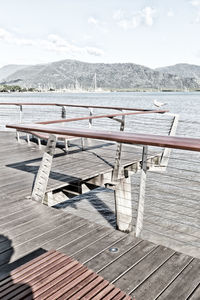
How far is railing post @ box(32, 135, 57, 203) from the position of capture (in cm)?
297

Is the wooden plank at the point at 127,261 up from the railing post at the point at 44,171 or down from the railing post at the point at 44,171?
down

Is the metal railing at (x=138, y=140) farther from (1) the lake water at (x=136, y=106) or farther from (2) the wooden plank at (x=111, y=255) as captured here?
(1) the lake water at (x=136, y=106)

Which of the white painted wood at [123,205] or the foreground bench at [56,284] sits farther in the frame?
the white painted wood at [123,205]

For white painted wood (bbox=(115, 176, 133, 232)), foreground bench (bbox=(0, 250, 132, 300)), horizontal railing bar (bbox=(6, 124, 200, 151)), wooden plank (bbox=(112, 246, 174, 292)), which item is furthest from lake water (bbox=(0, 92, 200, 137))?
foreground bench (bbox=(0, 250, 132, 300))

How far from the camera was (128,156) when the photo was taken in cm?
559

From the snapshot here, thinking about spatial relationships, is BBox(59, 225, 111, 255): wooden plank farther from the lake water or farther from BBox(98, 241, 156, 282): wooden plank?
the lake water

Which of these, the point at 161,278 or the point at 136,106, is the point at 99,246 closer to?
the point at 161,278

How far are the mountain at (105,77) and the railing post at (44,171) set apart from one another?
11049cm

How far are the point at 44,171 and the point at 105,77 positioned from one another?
115671 mm

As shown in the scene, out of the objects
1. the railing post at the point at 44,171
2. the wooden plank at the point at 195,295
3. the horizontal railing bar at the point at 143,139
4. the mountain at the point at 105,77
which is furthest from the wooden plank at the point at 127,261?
the mountain at the point at 105,77

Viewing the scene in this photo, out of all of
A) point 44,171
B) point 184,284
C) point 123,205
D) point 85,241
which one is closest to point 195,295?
point 184,284

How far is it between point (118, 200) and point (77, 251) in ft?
8.15

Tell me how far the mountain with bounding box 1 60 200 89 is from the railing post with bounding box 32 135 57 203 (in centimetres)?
11049

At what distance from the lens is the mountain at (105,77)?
114 metres
